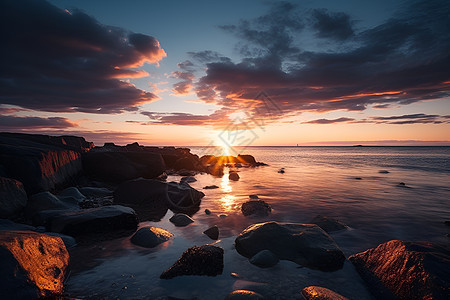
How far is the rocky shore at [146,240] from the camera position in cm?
298

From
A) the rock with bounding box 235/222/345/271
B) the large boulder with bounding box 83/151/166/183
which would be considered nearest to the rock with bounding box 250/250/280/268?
the rock with bounding box 235/222/345/271

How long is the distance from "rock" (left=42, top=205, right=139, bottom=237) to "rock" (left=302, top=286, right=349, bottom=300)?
4.74m

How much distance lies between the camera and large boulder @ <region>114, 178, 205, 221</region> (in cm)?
886

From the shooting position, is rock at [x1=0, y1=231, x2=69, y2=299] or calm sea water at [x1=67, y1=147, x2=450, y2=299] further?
calm sea water at [x1=67, y1=147, x2=450, y2=299]

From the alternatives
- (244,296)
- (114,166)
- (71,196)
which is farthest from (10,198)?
(114,166)

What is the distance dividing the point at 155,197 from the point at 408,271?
813 centimetres

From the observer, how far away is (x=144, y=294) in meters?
3.29

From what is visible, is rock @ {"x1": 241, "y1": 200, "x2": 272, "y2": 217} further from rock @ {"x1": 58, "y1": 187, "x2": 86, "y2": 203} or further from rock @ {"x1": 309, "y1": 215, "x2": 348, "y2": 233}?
rock @ {"x1": 58, "y1": 187, "x2": 86, "y2": 203}

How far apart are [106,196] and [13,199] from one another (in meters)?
4.11

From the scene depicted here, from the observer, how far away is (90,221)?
5.45 meters

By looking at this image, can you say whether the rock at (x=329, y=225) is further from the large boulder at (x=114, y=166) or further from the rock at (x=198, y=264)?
the large boulder at (x=114, y=166)

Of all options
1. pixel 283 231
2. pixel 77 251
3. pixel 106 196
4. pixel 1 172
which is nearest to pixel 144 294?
pixel 77 251

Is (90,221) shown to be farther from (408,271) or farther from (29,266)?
(408,271)

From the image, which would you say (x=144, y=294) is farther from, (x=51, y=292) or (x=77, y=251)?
(x=77, y=251)
